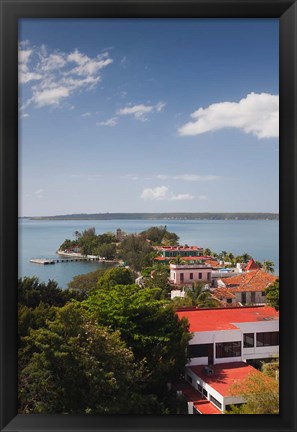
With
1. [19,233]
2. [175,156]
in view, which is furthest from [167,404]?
[175,156]

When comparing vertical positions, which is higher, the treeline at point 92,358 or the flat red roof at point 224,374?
the treeline at point 92,358

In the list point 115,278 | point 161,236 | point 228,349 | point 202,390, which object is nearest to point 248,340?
point 228,349

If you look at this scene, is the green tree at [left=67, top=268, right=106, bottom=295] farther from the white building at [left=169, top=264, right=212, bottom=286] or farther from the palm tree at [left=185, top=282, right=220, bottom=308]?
the palm tree at [left=185, top=282, right=220, bottom=308]

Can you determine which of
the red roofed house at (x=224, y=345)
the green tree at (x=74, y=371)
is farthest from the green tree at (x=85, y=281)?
the red roofed house at (x=224, y=345)

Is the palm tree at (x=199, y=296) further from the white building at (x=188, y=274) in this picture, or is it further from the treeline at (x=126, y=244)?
the treeline at (x=126, y=244)

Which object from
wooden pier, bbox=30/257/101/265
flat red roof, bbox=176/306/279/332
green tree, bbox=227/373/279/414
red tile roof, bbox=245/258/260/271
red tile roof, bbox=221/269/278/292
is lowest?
green tree, bbox=227/373/279/414

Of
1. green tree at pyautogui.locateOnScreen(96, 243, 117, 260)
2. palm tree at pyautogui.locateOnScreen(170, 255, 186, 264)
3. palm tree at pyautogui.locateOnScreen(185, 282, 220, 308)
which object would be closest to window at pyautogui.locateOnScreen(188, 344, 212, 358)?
palm tree at pyautogui.locateOnScreen(185, 282, 220, 308)

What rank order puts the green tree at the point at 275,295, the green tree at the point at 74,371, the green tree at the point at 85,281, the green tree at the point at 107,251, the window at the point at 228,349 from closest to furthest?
1. the green tree at the point at 275,295
2. the green tree at the point at 74,371
3. the window at the point at 228,349
4. the green tree at the point at 107,251
5. the green tree at the point at 85,281
